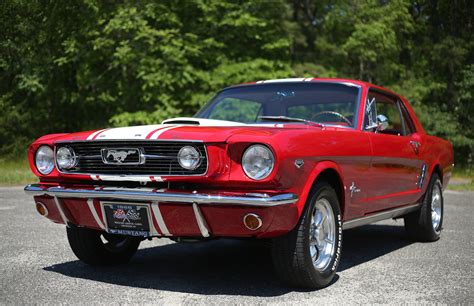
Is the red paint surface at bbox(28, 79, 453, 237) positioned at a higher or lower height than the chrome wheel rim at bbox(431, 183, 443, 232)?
higher

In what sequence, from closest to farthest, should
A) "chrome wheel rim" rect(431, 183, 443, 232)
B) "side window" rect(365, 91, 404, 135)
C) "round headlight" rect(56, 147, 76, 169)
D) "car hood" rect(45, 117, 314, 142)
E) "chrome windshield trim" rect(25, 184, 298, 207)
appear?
"chrome windshield trim" rect(25, 184, 298, 207) → "car hood" rect(45, 117, 314, 142) → "round headlight" rect(56, 147, 76, 169) → "side window" rect(365, 91, 404, 135) → "chrome wheel rim" rect(431, 183, 443, 232)

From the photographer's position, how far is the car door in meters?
5.26

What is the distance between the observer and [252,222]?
3803mm

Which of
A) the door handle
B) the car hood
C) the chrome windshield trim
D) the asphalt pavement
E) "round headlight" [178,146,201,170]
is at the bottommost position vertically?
the asphalt pavement

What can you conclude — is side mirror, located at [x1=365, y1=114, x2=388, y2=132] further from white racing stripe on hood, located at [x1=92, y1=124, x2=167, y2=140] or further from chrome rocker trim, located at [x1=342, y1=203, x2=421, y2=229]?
white racing stripe on hood, located at [x1=92, y1=124, x2=167, y2=140]

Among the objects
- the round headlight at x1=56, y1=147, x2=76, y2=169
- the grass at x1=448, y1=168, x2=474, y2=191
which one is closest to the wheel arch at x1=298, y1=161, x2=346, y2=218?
the round headlight at x1=56, y1=147, x2=76, y2=169

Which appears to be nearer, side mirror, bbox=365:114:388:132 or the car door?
the car door

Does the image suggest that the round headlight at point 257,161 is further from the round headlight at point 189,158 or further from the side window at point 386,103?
the side window at point 386,103

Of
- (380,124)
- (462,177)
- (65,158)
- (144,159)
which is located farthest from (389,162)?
(462,177)

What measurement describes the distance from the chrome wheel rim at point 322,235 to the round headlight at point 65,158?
1.74 m

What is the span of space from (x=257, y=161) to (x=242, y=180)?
0.15 meters

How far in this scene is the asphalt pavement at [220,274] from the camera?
4016mm

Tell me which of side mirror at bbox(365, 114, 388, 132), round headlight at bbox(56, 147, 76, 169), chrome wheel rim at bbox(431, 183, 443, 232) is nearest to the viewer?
round headlight at bbox(56, 147, 76, 169)

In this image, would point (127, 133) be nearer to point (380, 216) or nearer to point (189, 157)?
point (189, 157)
